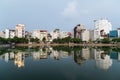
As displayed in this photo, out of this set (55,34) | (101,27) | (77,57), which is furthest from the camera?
(55,34)

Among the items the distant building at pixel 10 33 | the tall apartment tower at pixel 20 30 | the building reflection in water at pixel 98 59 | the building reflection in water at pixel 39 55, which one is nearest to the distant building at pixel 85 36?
the tall apartment tower at pixel 20 30

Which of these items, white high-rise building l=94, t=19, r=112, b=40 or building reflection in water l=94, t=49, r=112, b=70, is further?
white high-rise building l=94, t=19, r=112, b=40

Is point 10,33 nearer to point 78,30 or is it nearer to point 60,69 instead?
point 78,30

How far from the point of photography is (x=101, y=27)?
393ft

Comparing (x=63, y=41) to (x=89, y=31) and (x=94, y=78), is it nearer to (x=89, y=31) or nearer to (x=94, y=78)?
(x=89, y=31)

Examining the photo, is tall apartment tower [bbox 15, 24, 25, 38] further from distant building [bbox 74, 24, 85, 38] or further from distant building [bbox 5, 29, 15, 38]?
distant building [bbox 74, 24, 85, 38]

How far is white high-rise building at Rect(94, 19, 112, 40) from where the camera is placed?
114m

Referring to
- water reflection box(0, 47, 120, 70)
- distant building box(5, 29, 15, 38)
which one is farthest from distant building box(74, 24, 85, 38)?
water reflection box(0, 47, 120, 70)

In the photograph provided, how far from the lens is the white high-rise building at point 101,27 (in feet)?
374

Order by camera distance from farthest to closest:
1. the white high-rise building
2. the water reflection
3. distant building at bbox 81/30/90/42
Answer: distant building at bbox 81/30/90/42 < the white high-rise building < the water reflection

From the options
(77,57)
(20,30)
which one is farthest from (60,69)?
(20,30)

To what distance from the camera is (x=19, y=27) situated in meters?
117

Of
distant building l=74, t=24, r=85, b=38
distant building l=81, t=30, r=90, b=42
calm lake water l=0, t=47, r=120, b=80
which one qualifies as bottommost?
calm lake water l=0, t=47, r=120, b=80

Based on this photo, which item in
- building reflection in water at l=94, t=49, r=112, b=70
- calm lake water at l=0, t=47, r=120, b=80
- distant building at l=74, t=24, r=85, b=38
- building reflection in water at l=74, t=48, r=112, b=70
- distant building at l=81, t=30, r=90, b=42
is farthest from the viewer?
distant building at l=74, t=24, r=85, b=38
